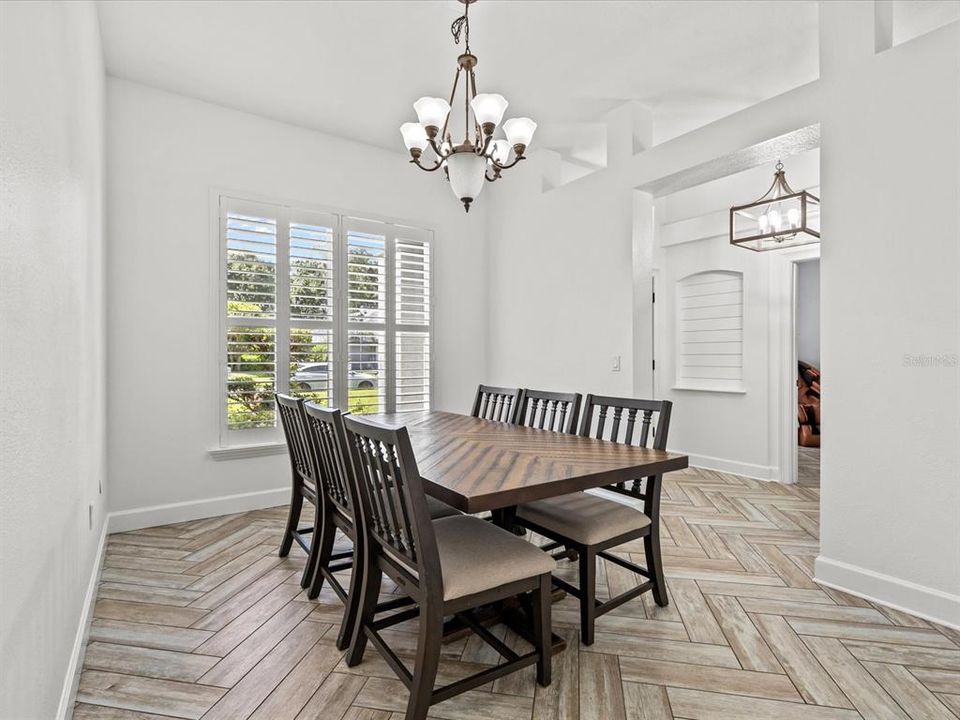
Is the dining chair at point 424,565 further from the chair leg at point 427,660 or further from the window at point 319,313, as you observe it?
the window at point 319,313

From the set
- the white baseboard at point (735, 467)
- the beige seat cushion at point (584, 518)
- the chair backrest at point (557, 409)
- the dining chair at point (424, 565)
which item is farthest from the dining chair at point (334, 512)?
the white baseboard at point (735, 467)

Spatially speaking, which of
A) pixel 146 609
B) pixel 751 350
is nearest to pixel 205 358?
pixel 146 609

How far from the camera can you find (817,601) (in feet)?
7.95

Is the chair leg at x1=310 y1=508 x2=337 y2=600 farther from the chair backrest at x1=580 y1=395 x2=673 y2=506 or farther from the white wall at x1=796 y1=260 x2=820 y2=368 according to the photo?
the white wall at x1=796 y1=260 x2=820 y2=368

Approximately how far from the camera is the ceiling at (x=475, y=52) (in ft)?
9.03

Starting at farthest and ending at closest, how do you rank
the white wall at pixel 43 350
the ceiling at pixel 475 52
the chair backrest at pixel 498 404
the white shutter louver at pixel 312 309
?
the white shutter louver at pixel 312 309
the chair backrest at pixel 498 404
the ceiling at pixel 475 52
the white wall at pixel 43 350

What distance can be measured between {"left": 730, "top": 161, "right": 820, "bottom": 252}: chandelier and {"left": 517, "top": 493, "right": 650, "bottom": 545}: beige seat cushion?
2371 mm

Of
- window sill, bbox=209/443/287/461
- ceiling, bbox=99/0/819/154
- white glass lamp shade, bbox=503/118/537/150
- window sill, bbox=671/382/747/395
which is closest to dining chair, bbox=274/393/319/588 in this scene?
window sill, bbox=209/443/287/461

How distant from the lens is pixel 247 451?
3.87 meters

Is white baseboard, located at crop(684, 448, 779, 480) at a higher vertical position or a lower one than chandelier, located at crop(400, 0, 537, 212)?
lower

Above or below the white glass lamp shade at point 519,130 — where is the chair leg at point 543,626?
below

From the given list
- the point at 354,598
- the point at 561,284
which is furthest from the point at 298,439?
the point at 561,284

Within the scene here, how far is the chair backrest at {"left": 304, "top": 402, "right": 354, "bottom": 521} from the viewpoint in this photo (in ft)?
6.45

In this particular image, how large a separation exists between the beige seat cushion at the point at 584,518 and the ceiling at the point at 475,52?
2479mm
